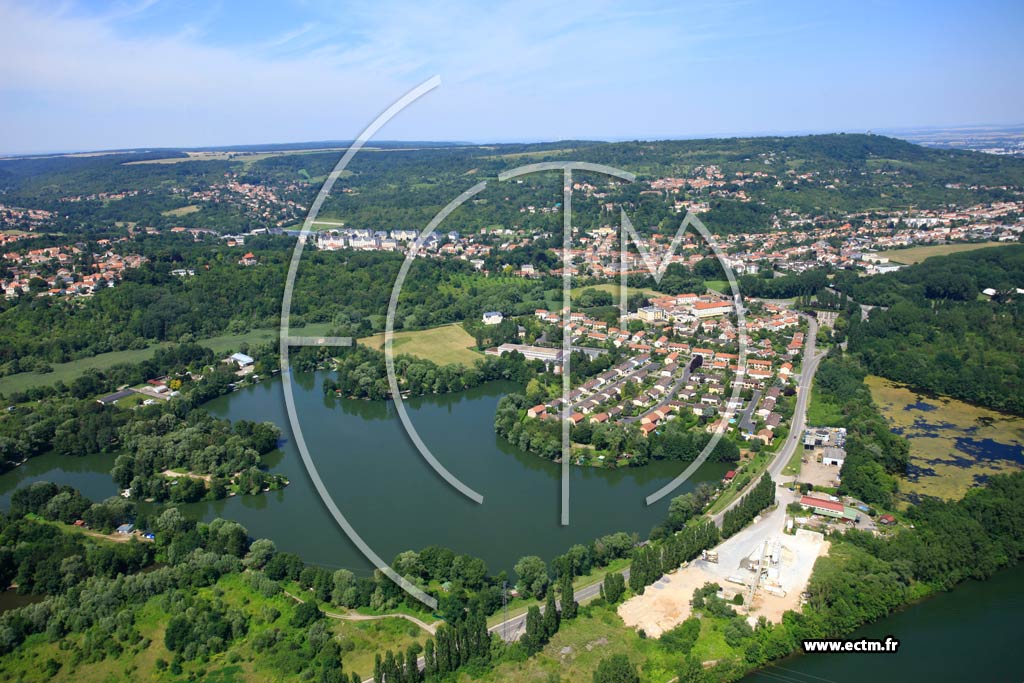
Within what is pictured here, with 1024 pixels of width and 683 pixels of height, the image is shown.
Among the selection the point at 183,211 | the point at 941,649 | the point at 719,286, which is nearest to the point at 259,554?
the point at 941,649

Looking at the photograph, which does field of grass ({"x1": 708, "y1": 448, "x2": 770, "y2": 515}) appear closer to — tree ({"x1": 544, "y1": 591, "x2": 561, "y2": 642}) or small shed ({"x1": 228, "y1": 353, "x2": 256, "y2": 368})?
tree ({"x1": 544, "y1": 591, "x2": 561, "y2": 642})

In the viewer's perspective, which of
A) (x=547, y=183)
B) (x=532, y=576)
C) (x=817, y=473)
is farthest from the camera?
(x=547, y=183)

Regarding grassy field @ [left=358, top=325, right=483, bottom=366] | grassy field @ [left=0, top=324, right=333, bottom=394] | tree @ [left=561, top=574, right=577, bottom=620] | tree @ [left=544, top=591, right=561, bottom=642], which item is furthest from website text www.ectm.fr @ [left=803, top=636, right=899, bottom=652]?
grassy field @ [left=0, top=324, right=333, bottom=394]

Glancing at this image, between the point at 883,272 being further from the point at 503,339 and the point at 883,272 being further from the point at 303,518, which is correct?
the point at 303,518

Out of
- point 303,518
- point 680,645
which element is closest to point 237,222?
point 303,518

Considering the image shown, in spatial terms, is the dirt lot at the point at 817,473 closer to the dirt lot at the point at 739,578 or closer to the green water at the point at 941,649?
the dirt lot at the point at 739,578

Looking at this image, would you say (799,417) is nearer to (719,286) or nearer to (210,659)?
(210,659)

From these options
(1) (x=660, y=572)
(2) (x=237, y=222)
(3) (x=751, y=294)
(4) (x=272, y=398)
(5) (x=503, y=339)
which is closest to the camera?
(1) (x=660, y=572)
